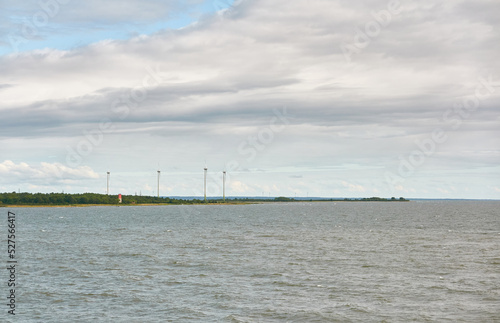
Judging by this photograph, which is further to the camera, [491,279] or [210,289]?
[491,279]

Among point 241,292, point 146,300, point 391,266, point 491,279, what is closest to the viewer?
point 146,300

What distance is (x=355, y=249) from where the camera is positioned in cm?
7569

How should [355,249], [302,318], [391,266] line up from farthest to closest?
[355,249] < [391,266] < [302,318]

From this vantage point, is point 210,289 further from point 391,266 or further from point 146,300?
point 391,266

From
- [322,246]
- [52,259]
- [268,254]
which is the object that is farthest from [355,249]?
[52,259]

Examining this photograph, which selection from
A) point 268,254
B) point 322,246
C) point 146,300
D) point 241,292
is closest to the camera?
point 146,300

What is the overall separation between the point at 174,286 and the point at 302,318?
14.9 meters

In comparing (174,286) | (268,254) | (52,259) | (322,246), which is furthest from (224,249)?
(174,286)

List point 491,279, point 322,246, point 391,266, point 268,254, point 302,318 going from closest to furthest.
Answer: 1. point 302,318
2. point 491,279
3. point 391,266
4. point 268,254
5. point 322,246

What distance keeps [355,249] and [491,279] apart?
2722cm

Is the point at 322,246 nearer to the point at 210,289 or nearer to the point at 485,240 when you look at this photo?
the point at 485,240

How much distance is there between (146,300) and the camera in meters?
41.5

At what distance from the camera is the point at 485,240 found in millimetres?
89438

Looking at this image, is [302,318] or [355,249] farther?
[355,249]
